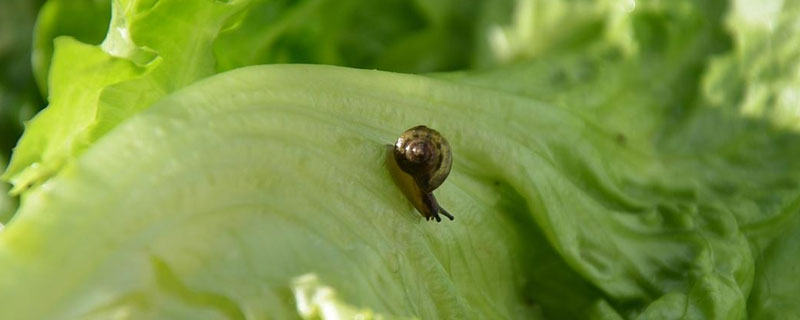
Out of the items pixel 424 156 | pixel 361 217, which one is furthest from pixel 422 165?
pixel 361 217

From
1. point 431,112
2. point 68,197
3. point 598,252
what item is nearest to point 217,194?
point 68,197

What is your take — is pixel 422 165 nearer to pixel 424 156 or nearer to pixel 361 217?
pixel 424 156

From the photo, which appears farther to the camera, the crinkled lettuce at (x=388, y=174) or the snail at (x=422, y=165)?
the snail at (x=422, y=165)

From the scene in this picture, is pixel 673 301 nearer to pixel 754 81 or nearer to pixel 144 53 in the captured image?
pixel 754 81

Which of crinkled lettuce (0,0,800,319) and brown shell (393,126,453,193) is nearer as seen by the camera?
crinkled lettuce (0,0,800,319)
